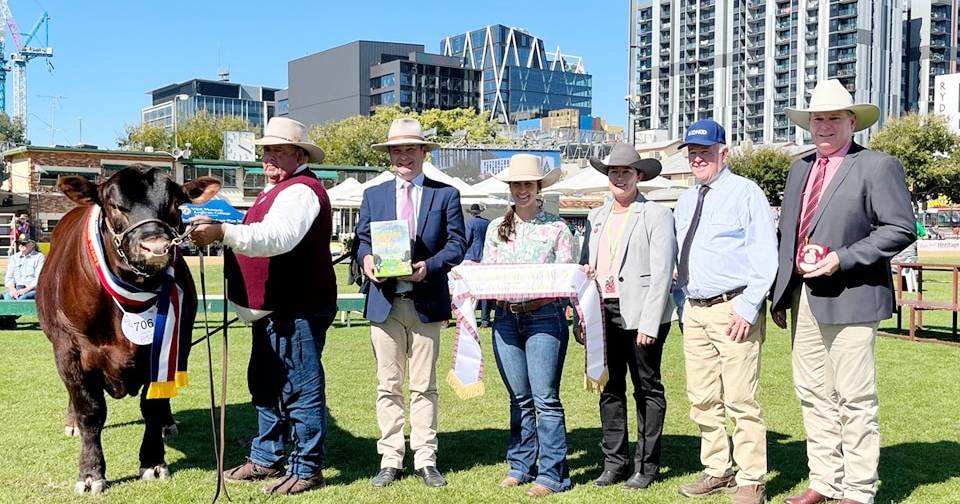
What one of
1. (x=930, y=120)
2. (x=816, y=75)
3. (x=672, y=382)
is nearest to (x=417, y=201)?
(x=672, y=382)

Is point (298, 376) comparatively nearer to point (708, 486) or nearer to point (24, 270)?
point (708, 486)

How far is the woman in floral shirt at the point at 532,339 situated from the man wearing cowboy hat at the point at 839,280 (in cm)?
132

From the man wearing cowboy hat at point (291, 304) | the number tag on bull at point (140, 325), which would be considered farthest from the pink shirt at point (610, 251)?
the number tag on bull at point (140, 325)

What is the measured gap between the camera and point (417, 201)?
17.7ft

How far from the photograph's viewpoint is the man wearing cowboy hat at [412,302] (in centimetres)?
524

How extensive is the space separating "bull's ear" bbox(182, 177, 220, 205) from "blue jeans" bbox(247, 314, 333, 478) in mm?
856

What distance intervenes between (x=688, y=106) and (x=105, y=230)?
466ft

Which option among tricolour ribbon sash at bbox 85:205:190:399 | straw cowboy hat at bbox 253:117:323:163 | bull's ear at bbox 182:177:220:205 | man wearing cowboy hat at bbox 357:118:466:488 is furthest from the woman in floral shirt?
tricolour ribbon sash at bbox 85:205:190:399

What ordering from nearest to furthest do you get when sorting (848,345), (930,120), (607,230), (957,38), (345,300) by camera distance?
(848,345)
(607,230)
(345,300)
(930,120)
(957,38)

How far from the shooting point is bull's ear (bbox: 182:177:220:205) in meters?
4.65

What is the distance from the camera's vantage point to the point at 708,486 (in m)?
4.98

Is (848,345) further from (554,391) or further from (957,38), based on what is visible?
(957,38)

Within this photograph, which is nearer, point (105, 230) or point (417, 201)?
point (105, 230)

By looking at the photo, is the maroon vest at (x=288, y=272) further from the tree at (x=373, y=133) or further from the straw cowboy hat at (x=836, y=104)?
the tree at (x=373, y=133)
